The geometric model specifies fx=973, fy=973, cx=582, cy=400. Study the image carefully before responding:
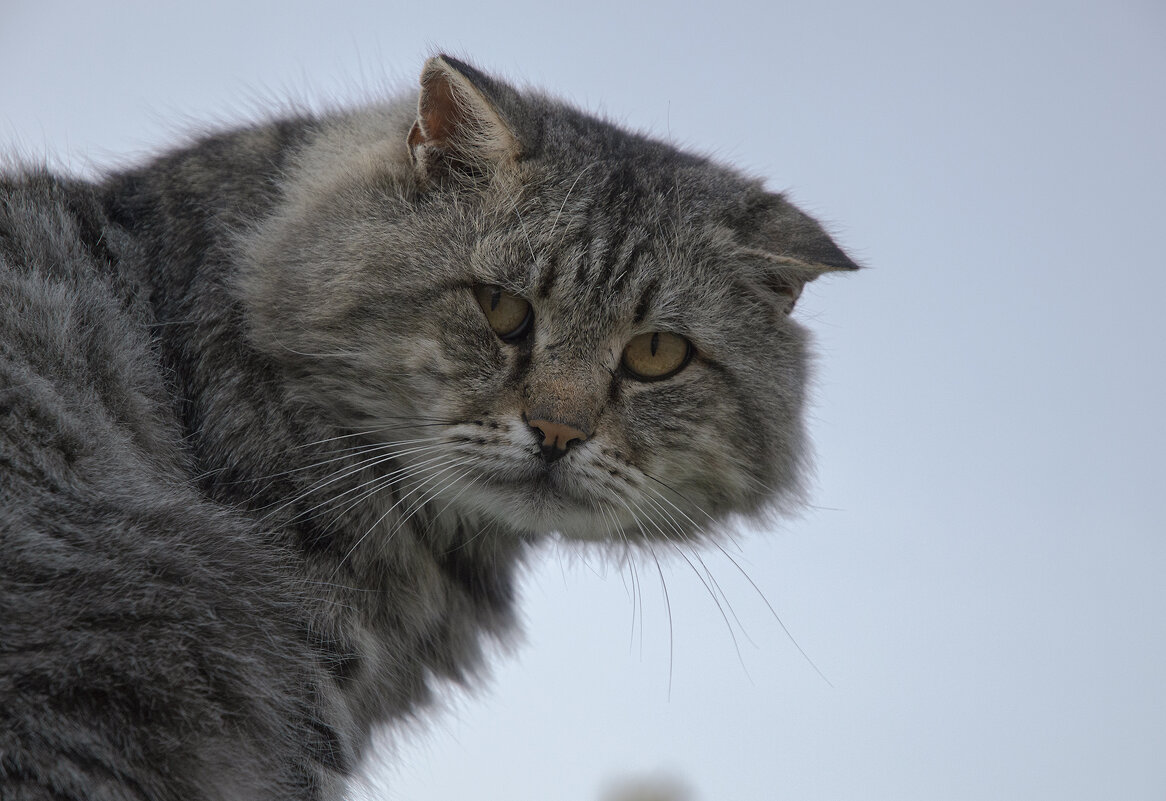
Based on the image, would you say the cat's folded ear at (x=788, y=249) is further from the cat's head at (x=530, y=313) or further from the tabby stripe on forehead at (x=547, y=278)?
the tabby stripe on forehead at (x=547, y=278)

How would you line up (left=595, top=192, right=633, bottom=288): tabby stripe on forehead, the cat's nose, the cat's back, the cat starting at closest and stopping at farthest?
the cat's back < the cat < the cat's nose < (left=595, top=192, right=633, bottom=288): tabby stripe on forehead

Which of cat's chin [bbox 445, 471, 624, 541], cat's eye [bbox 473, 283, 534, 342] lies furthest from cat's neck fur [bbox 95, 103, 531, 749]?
cat's eye [bbox 473, 283, 534, 342]

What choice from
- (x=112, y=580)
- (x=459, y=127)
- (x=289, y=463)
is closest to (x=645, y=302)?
(x=459, y=127)

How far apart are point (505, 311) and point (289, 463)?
477 millimetres

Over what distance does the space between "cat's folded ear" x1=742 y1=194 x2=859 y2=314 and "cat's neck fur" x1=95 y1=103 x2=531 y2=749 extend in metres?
0.76

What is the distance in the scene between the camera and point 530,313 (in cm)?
178

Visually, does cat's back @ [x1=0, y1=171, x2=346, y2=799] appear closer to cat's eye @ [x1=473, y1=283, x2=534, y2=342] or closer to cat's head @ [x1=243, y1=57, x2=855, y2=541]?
cat's head @ [x1=243, y1=57, x2=855, y2=541]

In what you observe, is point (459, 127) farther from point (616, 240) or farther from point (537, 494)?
point (537, 494)

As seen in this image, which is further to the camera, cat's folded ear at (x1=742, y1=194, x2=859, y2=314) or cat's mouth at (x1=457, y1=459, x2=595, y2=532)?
cat's folded ear at (x1=742, y1=194, x2=859, y2=314)

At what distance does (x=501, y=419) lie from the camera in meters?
1.70

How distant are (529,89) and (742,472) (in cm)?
101

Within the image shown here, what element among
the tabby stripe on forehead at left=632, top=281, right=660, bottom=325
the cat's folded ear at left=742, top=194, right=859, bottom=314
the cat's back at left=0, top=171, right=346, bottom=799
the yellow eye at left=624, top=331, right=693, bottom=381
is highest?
the cat's folded ear at left=742, top=194, right=859, bottom=314

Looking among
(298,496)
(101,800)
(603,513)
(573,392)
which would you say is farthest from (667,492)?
(101,800)

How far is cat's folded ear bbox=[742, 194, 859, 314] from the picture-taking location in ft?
6.23
